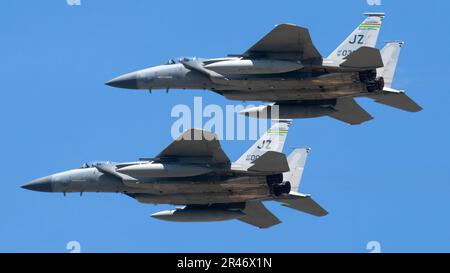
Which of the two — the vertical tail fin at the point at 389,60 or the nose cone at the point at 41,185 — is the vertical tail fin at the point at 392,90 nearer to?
the vertical tail fin at the point at 389,60

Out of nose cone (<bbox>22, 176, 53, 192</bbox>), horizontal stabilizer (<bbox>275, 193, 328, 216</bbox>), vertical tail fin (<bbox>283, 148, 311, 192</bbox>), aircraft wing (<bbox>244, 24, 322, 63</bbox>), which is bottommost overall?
horizontal stabilizer (<bbox>275, 193, 328, 216</bbox>)

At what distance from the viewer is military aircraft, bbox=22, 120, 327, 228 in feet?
188

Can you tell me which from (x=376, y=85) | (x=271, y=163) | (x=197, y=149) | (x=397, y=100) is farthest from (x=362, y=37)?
(x=197, y=149)

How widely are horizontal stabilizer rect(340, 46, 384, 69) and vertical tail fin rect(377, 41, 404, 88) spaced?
4.18 m

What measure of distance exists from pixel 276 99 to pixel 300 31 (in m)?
5.18

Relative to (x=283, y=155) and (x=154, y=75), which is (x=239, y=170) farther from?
(x=154, y=75)

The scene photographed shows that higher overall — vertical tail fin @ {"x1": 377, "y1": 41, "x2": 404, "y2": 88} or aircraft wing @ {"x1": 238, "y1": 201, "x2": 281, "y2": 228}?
vertical tail fin @ {"x1": 377, "y1": 41, "x2": 404, "y2": 88}

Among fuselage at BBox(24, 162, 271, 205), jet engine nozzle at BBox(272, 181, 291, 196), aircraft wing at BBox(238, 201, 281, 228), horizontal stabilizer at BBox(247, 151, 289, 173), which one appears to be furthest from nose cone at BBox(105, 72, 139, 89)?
jet engine nozzle at BBox(272, 181, 291, 196)

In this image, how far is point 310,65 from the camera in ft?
191

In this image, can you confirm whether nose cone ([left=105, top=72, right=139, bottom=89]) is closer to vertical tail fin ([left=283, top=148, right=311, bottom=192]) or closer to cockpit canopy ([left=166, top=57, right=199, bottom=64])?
cockpit canopy ([left=166, top=57, right=199, bottom=64])

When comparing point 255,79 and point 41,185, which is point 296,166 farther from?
point 41,185

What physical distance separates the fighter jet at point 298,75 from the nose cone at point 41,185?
5.93 meters

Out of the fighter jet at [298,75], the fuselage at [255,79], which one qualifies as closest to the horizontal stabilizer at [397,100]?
the fighter jet at [298,75]
